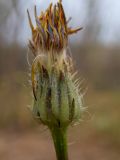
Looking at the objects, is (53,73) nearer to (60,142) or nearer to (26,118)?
(60,142)

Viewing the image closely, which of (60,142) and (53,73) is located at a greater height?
(53,73)

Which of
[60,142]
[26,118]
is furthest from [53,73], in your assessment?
[26,118]

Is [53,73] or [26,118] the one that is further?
[26,118]

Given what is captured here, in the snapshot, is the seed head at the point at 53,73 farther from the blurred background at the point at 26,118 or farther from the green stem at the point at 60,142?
the blurred background at the point at 26,118

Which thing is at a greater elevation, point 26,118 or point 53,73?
point 26,118

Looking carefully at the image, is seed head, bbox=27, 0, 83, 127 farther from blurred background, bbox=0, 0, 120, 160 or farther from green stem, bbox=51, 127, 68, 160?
blurred background, bbox=0, 0, 120, 160

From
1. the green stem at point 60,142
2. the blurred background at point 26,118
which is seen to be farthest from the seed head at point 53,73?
the blurred background at point 26,118

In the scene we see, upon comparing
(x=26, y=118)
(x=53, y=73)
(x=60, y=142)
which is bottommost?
(x=60, y=142)
